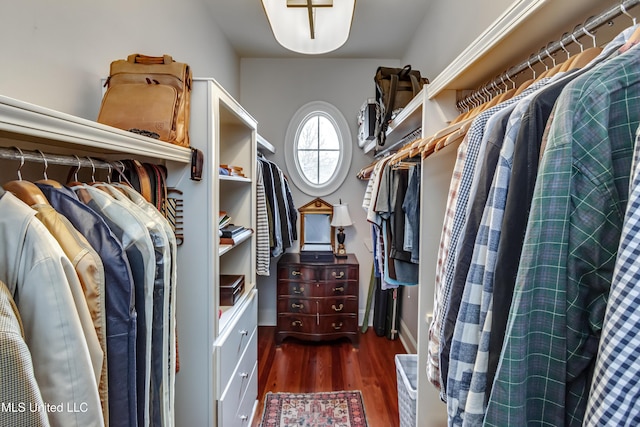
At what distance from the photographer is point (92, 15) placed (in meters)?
1.29

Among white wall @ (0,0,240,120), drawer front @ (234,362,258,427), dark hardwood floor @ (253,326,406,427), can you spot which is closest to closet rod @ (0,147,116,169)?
white wall @ (0,0,240,120)

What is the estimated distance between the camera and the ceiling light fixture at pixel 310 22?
1.44 metres

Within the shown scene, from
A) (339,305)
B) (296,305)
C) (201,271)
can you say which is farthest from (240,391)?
(339,305)

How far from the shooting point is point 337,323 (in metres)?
2.91

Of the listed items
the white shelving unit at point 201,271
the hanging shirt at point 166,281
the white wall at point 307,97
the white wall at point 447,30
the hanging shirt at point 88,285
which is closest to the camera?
the hanging shirt at point 88,285

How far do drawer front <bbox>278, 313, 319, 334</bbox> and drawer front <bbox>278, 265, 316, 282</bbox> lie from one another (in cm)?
32

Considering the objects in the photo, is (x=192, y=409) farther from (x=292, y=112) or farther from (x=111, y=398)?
(x=292, y=112)

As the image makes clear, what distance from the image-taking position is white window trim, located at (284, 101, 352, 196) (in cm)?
333

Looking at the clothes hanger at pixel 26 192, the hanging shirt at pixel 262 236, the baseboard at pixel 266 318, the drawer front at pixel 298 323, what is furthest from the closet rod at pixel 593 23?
the baseboard at pixel 266 318

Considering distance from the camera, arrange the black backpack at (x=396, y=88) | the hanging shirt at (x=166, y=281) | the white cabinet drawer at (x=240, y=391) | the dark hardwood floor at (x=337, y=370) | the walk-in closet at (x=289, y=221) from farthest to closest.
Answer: the dark hardwood floor at (x=337, y=370) < the black backpack at (x=396, y=88) < the white cabinet drawer at (x=240, y=391) < the hanging shirt at (x=166, y=281) < the walk-in closet at (x=289, y=221)

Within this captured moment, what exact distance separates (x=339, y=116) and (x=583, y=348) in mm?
3089

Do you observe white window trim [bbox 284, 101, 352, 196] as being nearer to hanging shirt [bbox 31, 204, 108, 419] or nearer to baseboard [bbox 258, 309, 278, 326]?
baseboard [bbox 258, 309, 278, 326]

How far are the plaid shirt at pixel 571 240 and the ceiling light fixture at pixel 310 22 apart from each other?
1214 millimetres

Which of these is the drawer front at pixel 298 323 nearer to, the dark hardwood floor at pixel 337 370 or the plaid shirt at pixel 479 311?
the dark hardwood floor at pixel 337 370
